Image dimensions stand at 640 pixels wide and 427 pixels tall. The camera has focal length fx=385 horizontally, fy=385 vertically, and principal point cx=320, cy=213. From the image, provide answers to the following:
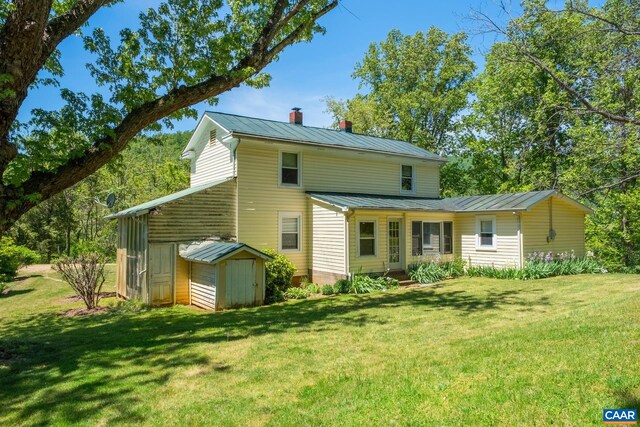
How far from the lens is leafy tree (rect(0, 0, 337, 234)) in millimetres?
6426

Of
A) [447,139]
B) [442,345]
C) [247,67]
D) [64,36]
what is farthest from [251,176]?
[447,139]

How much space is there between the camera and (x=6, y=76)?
571 centimetres

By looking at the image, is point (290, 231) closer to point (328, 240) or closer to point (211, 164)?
point (328, 240)

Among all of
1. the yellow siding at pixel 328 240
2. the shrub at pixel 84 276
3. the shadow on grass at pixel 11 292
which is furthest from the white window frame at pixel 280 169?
the shadow on grass at pixel 11 292

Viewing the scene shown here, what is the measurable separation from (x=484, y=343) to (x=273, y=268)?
8370mm

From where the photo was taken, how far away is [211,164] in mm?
16312

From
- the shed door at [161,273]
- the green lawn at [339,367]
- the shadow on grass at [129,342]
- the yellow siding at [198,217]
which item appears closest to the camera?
the green lawn at [339,367]

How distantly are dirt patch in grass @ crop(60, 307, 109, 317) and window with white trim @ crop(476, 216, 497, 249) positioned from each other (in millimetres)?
15189

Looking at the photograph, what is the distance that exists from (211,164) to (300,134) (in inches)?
158

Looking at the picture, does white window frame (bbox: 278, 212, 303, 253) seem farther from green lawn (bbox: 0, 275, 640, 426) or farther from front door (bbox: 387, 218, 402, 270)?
green lawn (bbox: 0, 275, 640, 426)

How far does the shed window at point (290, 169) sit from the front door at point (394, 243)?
433 centimetres

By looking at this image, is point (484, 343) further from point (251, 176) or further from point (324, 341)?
point (251, 176)

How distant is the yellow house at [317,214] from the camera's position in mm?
13336

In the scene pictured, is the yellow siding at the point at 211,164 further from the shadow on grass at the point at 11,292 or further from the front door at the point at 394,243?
the shadow on grass at the point at 11,292
